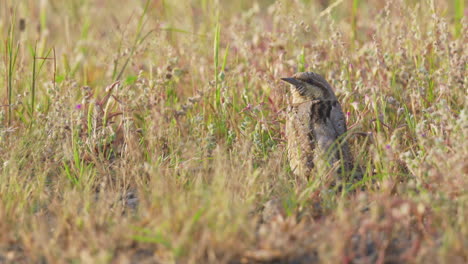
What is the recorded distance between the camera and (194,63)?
6.24 meters

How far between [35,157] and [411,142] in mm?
2821

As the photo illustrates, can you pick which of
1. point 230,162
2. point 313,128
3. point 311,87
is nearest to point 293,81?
point 311,87

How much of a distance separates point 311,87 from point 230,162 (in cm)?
97

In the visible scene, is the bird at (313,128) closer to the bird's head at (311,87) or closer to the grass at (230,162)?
the bird's head at (311,87)

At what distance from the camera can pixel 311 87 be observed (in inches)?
188

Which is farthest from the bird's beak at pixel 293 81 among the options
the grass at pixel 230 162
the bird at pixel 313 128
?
the grass at pixel 230 162

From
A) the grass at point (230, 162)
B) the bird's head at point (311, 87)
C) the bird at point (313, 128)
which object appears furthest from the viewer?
the bird's head at point (311, 87)

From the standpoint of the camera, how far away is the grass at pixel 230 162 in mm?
3213

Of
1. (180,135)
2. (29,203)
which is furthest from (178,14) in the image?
(29,203)

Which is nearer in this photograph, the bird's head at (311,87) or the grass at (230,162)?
the grass at (230,162)

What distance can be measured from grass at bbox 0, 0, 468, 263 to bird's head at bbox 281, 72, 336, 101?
0.71 feet

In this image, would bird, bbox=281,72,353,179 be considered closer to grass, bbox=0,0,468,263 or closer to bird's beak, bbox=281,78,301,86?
bird's beak, bbox=281,78,301,86

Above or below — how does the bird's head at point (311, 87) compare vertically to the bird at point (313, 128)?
above

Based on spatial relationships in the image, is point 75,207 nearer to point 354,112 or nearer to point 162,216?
point 162,216
